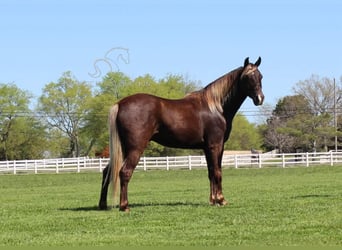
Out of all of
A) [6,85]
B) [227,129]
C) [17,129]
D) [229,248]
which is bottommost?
[229,248]

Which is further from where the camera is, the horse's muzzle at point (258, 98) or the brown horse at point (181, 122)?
the horse's muzzle at point (258, 98)

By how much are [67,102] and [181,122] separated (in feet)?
209

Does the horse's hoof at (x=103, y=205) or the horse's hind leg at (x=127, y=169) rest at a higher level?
the horse's hind leg at (x=127, y=169)

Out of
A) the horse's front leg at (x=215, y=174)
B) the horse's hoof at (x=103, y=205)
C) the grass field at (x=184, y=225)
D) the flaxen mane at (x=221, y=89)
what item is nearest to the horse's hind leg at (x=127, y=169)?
the grass field at (x=184, y=225)

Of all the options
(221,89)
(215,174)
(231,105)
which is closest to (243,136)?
(231,105)

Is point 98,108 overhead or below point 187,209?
overhead

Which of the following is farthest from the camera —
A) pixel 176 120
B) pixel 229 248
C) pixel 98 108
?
pixel 98 108

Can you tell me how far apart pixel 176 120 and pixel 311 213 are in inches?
117

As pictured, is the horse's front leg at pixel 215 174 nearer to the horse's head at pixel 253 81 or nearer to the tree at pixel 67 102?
the horse's head at pixel 253 81

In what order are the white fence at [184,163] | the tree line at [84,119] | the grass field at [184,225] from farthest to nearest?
the tree line at [84,119]
the white fence at [184,163]
the grass field at [184,225]

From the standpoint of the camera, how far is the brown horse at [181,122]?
11.1m

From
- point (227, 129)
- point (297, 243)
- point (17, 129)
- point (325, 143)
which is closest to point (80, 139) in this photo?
point (17, 129)

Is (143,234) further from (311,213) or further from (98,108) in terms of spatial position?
(98,108)

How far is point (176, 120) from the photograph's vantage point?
450 inches
